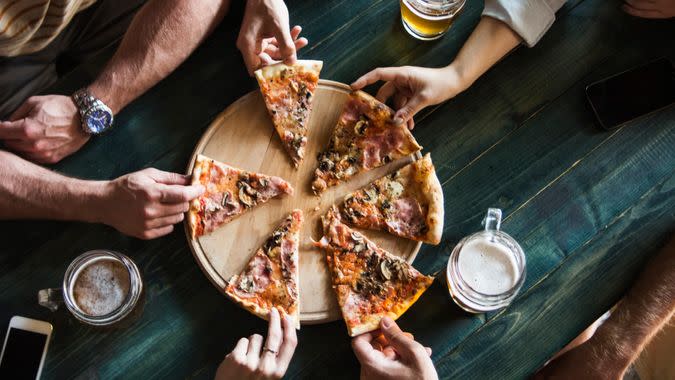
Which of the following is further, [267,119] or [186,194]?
[267,119]

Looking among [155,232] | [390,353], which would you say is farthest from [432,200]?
[155,232]

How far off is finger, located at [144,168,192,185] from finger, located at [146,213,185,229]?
12 cm

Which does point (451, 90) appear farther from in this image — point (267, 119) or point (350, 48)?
point (267, 119)

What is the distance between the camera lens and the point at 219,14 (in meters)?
2.25

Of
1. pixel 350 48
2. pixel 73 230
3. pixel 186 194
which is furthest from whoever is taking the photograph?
pixel 350 48

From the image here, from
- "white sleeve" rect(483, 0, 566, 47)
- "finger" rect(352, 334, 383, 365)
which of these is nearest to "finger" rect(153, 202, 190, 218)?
"finger" rect(352, 334, 383, 365)

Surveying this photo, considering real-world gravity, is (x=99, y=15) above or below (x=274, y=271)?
above

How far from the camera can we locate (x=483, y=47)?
2215 mm

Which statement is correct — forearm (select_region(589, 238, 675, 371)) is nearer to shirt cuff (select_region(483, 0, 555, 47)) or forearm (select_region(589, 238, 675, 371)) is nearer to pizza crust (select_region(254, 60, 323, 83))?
shirt cuff (select_region(483, 0, 555, 47))

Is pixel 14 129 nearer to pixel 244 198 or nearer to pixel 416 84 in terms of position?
pixel 244 198

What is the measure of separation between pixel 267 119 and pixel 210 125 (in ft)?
0.72

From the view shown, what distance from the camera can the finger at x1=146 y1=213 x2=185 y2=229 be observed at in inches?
82.4

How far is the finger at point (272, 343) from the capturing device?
1999mm

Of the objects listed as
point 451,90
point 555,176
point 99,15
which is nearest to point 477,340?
point 555,176
